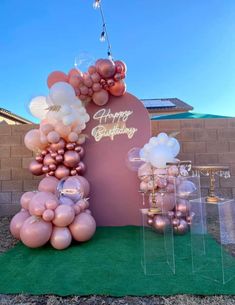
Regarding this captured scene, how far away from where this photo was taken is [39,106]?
3.48 m

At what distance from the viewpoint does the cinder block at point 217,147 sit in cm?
430

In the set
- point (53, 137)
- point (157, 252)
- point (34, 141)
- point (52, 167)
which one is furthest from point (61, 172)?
point (157, 252)

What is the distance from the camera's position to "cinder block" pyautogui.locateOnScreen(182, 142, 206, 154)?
170 inches

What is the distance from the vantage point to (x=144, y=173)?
10.6 ft

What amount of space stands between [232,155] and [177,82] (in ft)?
11.7

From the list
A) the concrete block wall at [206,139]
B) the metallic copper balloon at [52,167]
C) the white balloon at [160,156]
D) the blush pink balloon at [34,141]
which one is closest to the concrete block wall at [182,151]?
the concrete block wall at [206,139]

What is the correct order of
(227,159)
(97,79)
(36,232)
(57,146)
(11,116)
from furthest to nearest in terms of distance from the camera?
(11,116) → (227,159) → (97,79) → (57,146) → (36,232)

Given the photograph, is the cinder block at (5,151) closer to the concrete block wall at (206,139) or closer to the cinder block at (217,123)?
the concrete block wall at (206,139)

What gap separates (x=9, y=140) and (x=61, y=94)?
1.80 metres

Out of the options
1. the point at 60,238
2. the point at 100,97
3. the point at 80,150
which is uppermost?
the point at 100,97

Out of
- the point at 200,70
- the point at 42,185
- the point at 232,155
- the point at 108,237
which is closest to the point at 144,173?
the point at 108,237

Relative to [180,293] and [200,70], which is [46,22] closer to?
[200,70]

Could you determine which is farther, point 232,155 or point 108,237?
point 232,155

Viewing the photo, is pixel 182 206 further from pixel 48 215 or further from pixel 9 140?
pixel 9 140
